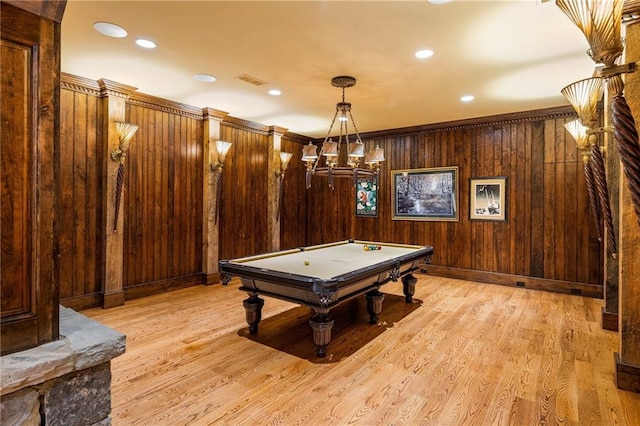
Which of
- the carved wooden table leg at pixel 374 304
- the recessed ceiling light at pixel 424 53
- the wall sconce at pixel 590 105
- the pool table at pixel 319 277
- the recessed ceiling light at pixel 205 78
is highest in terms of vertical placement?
the recessed ceiling light at pixel 205 78

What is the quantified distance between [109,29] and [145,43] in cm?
31

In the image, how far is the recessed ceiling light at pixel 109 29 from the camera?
2.89m

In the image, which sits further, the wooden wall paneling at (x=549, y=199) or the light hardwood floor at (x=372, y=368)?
the wooden wall paneling at (x=549, y=199)

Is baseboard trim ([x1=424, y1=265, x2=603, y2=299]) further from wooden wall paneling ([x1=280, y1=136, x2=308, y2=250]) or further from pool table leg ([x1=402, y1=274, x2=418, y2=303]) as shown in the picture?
wooden wall paneling ([x1=280, y1=136, x2=308, y2=250])

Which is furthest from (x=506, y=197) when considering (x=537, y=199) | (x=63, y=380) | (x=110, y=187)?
(x=63, y=380)

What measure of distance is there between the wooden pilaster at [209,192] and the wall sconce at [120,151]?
1.35m

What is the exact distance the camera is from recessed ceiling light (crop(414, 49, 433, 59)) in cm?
330

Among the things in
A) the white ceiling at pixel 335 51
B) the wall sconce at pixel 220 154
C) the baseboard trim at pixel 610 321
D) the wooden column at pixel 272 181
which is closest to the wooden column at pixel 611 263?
the baseboard trim at pixel 610 321

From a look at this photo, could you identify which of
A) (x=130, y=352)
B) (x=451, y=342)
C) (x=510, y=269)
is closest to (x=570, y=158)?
(x=510, y=269)

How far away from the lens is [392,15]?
2.69 m

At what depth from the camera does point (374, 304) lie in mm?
3852

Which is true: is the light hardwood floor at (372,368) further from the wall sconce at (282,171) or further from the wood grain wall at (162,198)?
the wall sconce at (282,171)

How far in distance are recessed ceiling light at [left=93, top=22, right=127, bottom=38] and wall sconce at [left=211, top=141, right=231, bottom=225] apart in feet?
8.42

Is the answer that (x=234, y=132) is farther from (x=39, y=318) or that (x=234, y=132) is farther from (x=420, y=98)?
(x=39, y=318)
